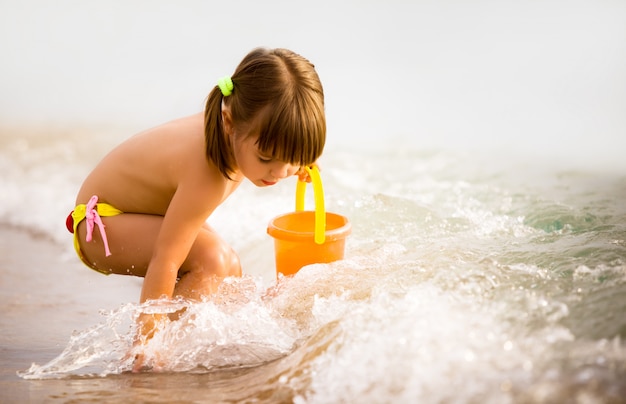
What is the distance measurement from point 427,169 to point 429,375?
3.88 metres

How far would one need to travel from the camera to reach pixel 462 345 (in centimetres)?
161

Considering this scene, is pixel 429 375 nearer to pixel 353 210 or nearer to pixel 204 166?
pixel 204 166

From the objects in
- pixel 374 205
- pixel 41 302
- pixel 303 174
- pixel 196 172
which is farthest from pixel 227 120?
pixel 374 205

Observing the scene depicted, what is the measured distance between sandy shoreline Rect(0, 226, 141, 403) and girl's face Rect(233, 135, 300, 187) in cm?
84

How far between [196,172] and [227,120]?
202 millimetres

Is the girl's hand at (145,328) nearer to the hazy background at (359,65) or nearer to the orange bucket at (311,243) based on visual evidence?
the orange bucket at (311,243)

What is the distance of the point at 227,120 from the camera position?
7.28ft

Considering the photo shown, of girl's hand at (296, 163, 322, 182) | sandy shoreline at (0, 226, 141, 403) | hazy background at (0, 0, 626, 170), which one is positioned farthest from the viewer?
hazy background at (0, 0, 626, 170)

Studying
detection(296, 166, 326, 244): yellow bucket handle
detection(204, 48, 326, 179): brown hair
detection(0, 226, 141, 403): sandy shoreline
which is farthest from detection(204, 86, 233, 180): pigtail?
detection(0, 226, 141, 403): sandy shoreline

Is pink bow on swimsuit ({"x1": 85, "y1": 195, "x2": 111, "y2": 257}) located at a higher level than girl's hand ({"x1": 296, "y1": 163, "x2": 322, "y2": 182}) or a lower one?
lower

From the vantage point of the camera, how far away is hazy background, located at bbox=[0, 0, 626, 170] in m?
7.56

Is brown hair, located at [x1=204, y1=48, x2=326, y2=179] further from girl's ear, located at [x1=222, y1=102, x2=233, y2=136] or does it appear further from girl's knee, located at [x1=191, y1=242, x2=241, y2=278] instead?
girl's knee, located at [x1=191, y1=242, x2=241, y2=278]

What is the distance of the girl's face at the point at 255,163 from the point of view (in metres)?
2.17

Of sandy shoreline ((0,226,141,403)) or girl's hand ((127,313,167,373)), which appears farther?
girl's hand ((127,313,167,373))
